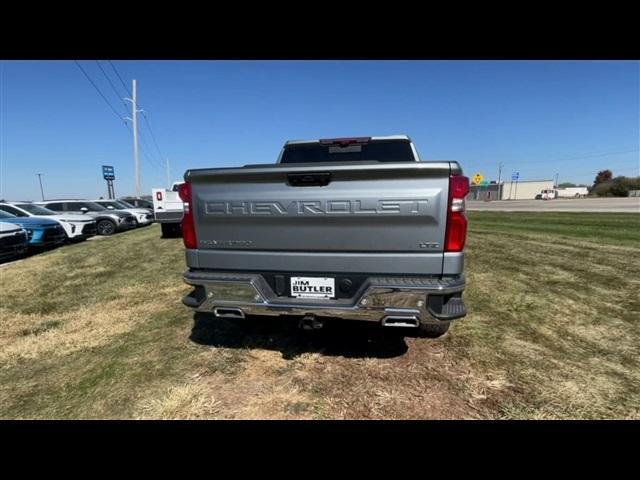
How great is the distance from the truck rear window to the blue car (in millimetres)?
10047

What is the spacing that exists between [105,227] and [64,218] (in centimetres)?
333

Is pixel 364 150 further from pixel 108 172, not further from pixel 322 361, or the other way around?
pixel 108 172

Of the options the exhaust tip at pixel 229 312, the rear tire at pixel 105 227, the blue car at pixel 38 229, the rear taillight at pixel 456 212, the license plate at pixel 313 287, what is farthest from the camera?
the rear tire at pixel 105 227

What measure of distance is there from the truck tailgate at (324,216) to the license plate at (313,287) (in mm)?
110

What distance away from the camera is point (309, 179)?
259 cm

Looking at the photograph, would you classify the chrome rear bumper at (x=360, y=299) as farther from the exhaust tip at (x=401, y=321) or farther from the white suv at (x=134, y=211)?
the white suv at (x=134, y=211)

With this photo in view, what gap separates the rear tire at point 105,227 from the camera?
Answer: 15.3 meters

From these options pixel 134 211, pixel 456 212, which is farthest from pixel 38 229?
pixel 456 212

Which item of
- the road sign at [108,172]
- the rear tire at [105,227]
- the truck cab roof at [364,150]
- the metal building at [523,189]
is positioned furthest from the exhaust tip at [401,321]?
the metal building at [523,189]
